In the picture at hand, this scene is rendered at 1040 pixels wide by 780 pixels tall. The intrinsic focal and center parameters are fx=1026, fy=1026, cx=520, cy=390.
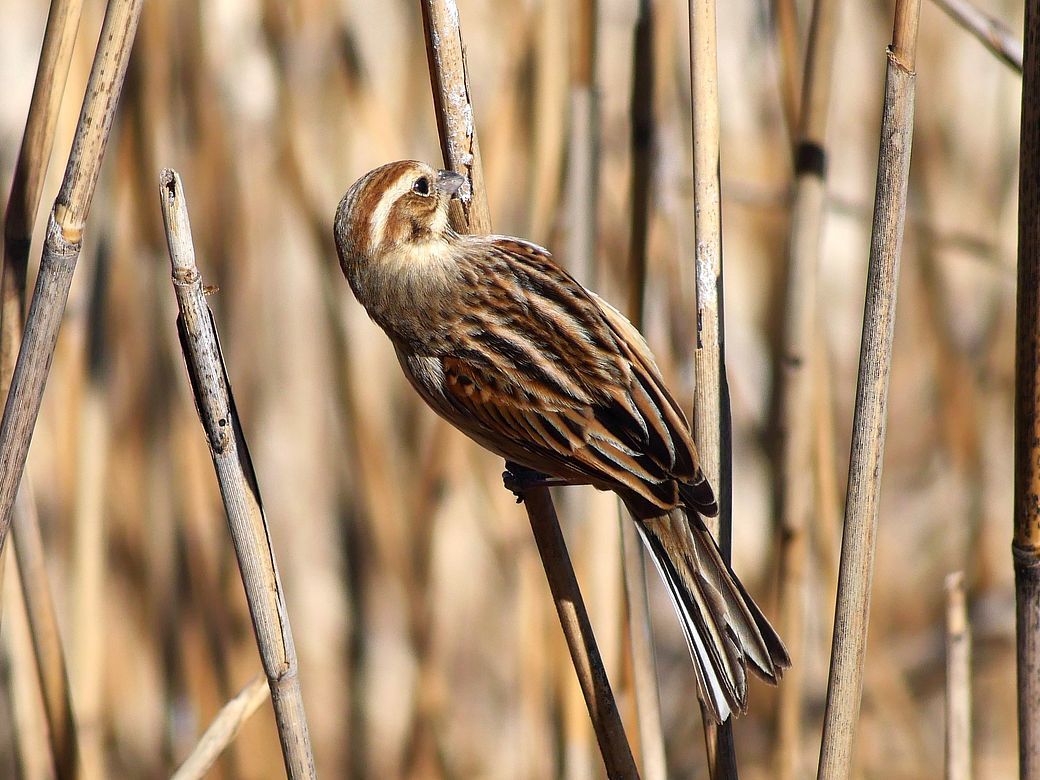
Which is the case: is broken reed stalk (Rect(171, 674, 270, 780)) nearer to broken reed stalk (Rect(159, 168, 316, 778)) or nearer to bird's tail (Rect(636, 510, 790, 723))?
broken reed stalk (Rect(159, 168, 316, 778))

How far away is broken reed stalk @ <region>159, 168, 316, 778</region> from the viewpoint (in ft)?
3.08

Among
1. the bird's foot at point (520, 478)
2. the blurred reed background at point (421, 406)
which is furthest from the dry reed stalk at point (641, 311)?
the blurred reed background at point (421, 406)

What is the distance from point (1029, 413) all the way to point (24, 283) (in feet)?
3.73

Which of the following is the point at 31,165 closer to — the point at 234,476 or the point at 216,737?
the point at 234,476

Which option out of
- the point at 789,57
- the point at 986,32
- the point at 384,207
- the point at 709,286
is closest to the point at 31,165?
the point at 384,207

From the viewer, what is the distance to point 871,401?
3.51ft

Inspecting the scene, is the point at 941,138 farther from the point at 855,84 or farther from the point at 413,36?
the point at 413,36

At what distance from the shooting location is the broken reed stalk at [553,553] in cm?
120

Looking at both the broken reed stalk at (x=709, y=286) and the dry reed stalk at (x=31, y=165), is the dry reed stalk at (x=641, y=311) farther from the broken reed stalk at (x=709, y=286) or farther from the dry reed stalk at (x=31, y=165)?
the dry reed stalk at (x=31, y=165)

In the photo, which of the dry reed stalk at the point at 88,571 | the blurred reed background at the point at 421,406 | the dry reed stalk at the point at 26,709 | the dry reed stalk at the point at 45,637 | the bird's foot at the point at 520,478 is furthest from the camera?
the blurred reed background at the point at 421,406

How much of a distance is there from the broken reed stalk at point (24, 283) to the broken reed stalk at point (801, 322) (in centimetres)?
95

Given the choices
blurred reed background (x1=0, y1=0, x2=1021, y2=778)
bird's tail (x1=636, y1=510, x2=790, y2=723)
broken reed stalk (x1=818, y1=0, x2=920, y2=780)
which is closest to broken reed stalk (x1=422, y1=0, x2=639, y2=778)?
bird's tail (x1=636, y1=510, x2=790, y2=723)

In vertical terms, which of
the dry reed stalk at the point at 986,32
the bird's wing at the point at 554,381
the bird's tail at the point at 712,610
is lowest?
the bird's tail at the point at 712,610

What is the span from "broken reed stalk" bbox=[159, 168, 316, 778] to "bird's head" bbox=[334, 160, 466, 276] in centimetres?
44
